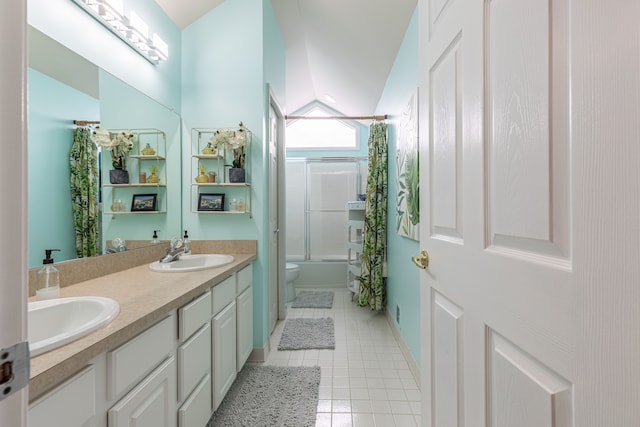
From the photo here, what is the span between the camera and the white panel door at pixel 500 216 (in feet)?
1.65

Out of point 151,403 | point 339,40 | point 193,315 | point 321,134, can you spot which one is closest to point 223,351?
point 193,315

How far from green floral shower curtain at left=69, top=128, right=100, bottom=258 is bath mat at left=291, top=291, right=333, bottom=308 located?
2.49 meters

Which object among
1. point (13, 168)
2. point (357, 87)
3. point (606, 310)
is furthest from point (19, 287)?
point (357, 87)

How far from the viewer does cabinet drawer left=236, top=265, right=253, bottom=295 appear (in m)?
1.92

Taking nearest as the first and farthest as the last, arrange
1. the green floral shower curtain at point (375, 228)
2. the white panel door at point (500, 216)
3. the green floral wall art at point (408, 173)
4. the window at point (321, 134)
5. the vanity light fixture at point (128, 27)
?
the white panel door at point (500, 216) → the vanity light fixture at point (128, 27) → the green floral wall art at point (408, 173) → the green floral shower curtain at point (375, 228) → the window at point (321, 134)

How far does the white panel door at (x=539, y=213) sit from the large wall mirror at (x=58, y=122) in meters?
1.48

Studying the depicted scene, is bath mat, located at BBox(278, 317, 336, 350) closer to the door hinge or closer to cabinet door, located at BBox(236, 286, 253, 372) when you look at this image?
cabinet door, located at BBox(236, 286, 253, 372)

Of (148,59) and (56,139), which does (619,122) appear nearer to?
(56,139)

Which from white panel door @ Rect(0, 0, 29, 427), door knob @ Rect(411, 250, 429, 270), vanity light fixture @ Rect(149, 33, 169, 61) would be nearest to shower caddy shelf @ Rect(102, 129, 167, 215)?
vanity light fixture @ Rect(149, 33, 169, 61)

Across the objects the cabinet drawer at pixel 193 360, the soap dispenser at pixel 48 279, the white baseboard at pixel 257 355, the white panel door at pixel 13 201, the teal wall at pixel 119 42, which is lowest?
the white baseboard at pixel 257 355

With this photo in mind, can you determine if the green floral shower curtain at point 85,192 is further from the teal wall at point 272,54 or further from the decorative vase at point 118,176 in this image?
the teal wall at point 272,54

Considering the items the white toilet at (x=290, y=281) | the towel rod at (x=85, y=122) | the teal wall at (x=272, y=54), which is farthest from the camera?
the white toilet at (x=290, y=281)

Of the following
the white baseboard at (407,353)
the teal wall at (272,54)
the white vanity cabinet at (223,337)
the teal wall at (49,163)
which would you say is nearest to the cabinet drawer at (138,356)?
the white vanity cabinet at (223,337)

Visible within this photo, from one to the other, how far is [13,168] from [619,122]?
795 mm
